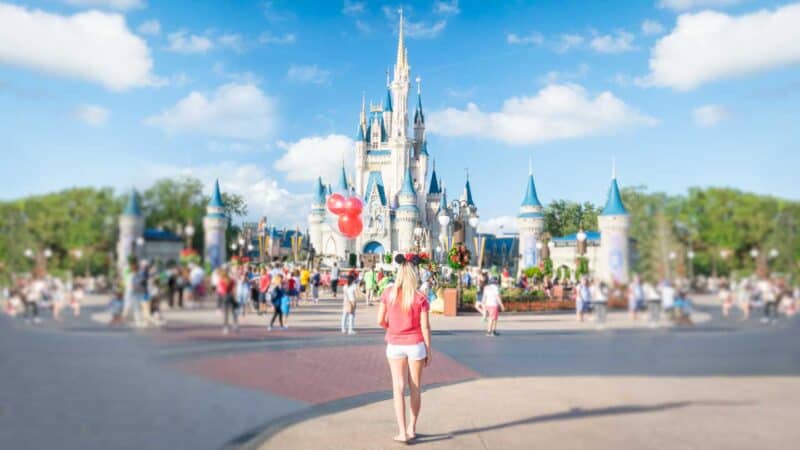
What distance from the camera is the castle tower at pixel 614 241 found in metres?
3.69

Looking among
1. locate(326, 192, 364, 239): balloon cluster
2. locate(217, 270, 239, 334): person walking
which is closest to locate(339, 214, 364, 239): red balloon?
locate(326, 192, 364, 239): balloon cluster

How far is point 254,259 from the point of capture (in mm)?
3627

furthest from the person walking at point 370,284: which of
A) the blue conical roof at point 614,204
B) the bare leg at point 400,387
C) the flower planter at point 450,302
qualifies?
the flower planter at point 450,302

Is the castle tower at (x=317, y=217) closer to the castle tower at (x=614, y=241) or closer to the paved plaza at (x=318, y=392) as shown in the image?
the paved plaza at (x=318, y=392)

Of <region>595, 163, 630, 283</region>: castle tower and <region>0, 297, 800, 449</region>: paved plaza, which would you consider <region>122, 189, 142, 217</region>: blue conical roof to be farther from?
<region>595, 163, 630, 283</region>: castle tower

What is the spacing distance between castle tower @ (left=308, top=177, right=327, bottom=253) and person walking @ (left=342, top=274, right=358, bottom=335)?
149cm

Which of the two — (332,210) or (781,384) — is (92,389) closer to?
(332,210)

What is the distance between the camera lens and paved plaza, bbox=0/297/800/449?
3045 millimetres

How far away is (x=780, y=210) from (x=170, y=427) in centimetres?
378

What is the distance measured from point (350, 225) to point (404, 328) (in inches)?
37.8

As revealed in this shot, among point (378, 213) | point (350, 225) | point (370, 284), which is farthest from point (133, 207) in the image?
point (378, 213)

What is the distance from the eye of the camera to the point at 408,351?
481 cm

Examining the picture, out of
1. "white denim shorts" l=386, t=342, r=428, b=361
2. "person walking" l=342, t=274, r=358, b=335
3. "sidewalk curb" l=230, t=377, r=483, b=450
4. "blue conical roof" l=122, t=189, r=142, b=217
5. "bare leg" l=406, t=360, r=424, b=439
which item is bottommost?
"sidewalk curb" l=230, t=377, r=483, b=450

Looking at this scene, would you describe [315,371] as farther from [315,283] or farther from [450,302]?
[450,302]
